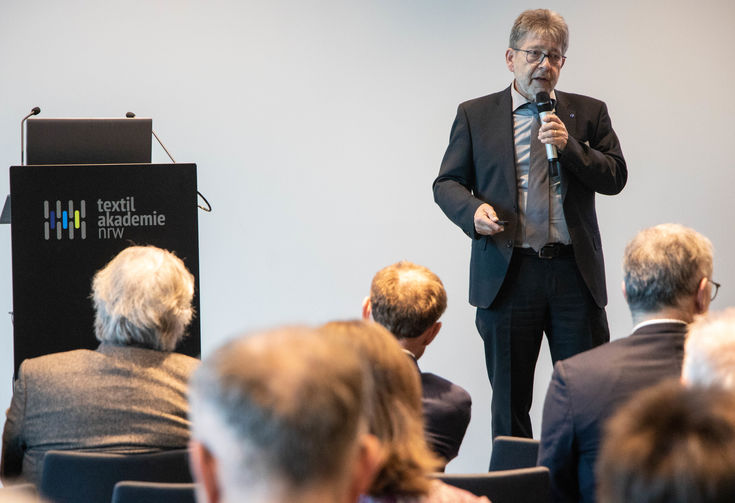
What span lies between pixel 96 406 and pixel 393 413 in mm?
945

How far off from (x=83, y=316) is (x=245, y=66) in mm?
2337

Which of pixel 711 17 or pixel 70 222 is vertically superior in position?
pixel 711 17

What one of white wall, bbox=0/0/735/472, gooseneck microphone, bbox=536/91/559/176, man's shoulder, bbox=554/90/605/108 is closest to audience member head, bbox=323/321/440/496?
gooseneck microphone, bbox=536/91/559/176

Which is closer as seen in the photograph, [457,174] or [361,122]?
[457,174]

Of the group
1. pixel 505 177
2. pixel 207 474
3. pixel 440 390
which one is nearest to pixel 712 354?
pixel 207 474

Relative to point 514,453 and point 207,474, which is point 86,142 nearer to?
point 514,453

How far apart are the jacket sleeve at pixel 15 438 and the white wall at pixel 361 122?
274 centimetres

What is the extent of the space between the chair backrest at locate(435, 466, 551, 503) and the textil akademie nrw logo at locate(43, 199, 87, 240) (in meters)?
1.72

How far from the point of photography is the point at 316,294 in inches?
197

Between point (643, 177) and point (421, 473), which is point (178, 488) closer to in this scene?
point (421, 473)

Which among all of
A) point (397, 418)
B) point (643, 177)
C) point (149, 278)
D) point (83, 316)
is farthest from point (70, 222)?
A: point (643, 177)

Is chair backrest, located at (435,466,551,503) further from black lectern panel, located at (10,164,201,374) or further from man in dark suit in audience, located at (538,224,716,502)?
black lectern panel, located at (10,164,201,374)

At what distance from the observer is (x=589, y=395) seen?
2000mm

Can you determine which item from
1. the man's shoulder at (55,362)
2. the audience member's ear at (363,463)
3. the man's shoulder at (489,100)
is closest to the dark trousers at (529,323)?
the man's shoulder at (489,100)
